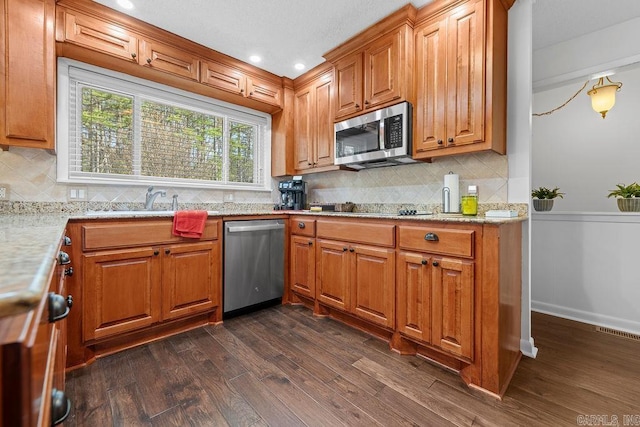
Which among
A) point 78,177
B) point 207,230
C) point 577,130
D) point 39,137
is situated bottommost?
point 207,230

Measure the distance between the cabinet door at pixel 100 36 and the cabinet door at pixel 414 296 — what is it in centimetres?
274

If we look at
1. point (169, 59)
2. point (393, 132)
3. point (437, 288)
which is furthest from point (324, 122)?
point (437, 288)

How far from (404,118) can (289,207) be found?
1.78 meters

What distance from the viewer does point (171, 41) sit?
8.47ft

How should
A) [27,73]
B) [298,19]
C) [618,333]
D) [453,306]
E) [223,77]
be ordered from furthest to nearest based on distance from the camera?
[223,77]
[298,19]
[618,333]
[27,73]
[453,306]

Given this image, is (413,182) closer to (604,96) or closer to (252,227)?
(252,227)

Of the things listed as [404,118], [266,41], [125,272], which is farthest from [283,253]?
[266,41]

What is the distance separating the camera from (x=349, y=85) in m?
2.82

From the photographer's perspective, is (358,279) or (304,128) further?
(304,128)

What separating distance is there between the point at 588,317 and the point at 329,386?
2.50 meters

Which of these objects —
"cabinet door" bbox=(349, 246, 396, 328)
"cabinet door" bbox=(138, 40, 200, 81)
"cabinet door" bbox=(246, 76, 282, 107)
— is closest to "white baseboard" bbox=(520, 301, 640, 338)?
"cabinet door" bbox=(349, 246, 396, 328)

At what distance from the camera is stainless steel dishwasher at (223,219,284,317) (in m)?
2.57

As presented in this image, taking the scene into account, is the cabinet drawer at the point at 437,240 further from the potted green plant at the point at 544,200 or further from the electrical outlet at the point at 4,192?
the electrical outlet at the point at 4,192

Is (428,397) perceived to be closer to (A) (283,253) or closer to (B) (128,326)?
(A) (283,253)
